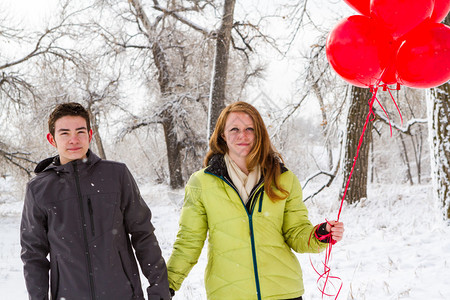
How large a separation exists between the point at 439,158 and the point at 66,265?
5.08 meters

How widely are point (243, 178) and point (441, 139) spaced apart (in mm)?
4143

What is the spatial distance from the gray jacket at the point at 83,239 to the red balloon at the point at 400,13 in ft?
5.81

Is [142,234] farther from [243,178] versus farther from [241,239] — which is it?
[243,178]

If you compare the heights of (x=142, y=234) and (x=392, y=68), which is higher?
(x=392, y=68)

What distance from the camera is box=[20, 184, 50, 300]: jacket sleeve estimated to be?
2.04 m

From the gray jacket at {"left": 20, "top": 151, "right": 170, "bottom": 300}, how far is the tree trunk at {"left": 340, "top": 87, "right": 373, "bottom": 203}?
21.6ft

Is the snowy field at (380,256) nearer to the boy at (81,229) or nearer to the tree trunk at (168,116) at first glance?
the boy at (81,229)

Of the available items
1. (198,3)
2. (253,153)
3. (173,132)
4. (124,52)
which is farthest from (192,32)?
(253,153)

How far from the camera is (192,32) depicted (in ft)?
54.3

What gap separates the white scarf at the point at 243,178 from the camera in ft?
7.48

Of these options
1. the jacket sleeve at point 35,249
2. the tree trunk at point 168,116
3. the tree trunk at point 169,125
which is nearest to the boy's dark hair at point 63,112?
the jacket sleeve at point 35,249

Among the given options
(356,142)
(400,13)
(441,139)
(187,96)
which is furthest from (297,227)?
(187,96)

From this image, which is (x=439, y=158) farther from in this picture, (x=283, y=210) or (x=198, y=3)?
(x=198, y=3)

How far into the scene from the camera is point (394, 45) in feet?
7.27
